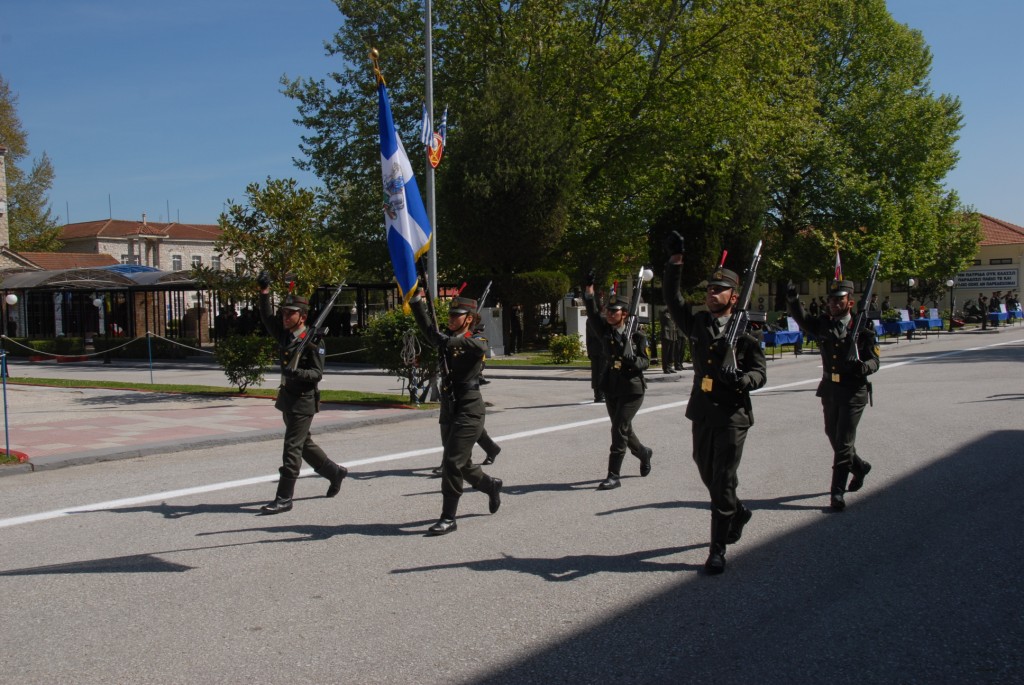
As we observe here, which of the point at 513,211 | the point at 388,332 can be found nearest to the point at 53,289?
the point at 513,211

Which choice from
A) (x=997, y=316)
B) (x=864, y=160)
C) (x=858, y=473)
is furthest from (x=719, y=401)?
(x=997, y=316)

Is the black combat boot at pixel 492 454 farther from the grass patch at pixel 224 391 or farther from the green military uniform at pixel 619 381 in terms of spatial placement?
the grass patch at pixel 224 391

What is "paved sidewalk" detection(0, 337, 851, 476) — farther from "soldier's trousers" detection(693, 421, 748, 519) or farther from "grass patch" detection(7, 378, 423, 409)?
"soldier's trousers" detection(693, 421, 748, 519)

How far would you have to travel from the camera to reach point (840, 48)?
44094 mm

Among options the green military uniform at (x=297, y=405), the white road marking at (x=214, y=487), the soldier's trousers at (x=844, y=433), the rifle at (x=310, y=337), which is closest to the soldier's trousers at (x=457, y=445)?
the green military uniform at (x=297, y=405)

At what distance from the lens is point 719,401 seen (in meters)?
5.91

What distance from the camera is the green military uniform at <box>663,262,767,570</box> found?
586 cm

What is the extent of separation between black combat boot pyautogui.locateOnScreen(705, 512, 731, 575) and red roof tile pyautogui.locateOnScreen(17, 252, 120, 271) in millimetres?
63577

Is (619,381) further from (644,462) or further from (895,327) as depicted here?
(895,327)

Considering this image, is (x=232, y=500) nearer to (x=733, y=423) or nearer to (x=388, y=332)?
(x=733, y=423)

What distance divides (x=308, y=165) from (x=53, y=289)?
10.9m

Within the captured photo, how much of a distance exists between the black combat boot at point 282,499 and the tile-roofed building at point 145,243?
241 ft

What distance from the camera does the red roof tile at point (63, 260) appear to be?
62.5 m

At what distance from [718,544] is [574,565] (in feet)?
3.11
